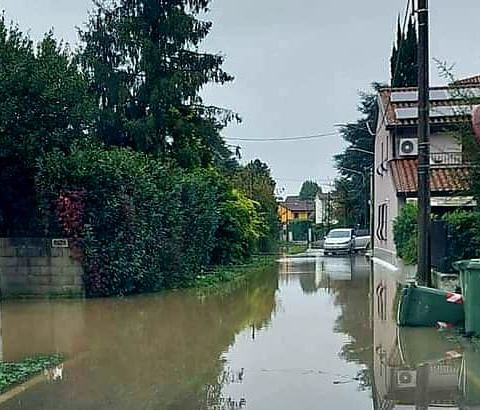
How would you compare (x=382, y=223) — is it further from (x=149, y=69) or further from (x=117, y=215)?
(x=117, y=215)

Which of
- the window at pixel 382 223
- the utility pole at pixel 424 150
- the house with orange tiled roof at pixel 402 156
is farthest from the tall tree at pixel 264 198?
the utility pole at pixel 424 150

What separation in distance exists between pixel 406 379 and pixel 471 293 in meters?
2.78

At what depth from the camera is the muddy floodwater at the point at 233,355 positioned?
824cm

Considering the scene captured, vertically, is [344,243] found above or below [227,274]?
above

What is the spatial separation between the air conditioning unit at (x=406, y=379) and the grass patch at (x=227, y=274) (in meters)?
11.8

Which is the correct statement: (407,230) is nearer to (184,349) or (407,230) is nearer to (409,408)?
(184,349)

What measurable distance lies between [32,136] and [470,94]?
9.41 m

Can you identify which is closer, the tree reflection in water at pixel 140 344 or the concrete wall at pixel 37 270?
the tree reflection in water at pixel 140 344

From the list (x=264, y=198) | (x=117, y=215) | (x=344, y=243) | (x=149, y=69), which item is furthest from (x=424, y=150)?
(x=344, y=243)

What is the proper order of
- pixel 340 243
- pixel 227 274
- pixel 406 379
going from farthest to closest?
pixel 340 243
pixel 227 274
pixel 406 379

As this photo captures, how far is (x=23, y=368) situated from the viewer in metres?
9.70

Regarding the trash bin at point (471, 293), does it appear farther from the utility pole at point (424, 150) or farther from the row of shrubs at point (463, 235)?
the row of shrubs at point (463, 235)

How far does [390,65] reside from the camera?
1809 inches

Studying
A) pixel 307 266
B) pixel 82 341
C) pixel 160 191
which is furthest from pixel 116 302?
pixel 307 266
